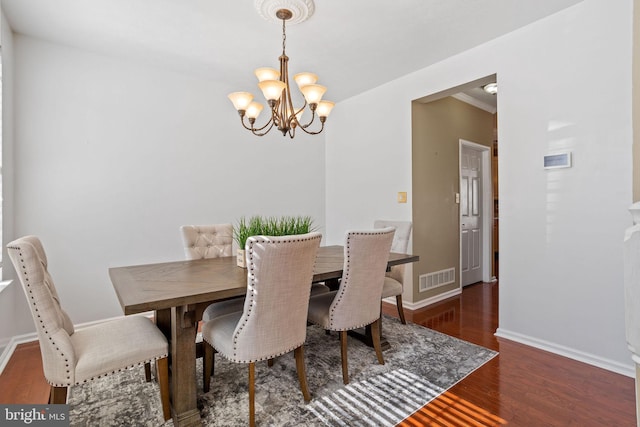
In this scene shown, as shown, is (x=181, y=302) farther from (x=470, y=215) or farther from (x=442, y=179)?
(x=470, y=215)

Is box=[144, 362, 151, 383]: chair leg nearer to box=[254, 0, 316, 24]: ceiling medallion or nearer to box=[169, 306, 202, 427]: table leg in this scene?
box=[169, 306, 202, 427]: table leg

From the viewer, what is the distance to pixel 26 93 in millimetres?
2754

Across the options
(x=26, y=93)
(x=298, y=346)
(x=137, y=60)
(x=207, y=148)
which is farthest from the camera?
(x=207, y=148)

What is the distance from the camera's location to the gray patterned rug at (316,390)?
1.76 meters

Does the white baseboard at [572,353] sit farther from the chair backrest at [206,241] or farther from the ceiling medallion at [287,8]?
the ceiling medallion at [287,8]

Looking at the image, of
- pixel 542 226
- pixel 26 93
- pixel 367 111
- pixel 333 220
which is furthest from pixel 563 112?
pixel 26 93

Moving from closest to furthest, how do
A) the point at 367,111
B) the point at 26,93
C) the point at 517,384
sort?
the point at 517,384 < the point at 26,93 < the point at 367,111

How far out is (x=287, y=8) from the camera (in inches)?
91.4

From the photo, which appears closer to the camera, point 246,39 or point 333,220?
point 246,39

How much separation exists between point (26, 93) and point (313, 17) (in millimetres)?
2527

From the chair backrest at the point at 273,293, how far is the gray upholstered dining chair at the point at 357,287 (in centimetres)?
35

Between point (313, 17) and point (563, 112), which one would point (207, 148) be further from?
point (563, 112)

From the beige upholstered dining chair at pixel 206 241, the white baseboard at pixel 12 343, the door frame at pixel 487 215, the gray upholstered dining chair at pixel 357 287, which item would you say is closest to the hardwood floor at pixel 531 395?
the gray upholstered dining chair at pixel 357 287

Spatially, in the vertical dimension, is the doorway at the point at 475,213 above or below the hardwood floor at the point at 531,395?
above
